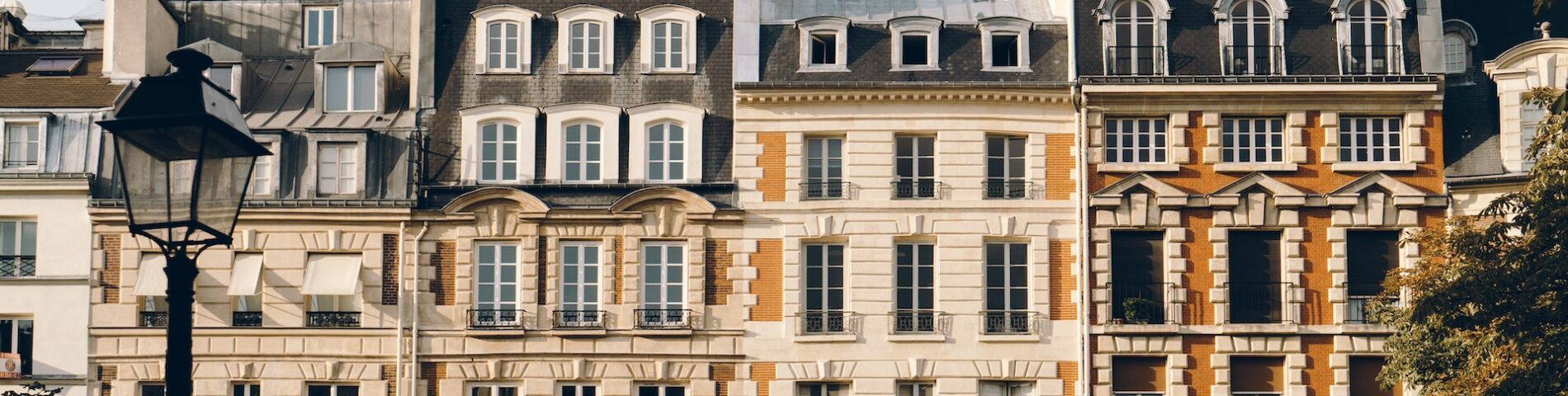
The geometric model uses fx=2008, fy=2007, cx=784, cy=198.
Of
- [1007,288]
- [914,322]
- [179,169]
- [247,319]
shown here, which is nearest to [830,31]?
[914,322]

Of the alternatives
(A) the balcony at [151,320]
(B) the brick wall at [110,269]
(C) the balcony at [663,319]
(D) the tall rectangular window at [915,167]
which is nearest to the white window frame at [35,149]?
(B) the brick wall at [110,269]

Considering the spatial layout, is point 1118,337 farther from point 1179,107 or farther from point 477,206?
point 477,206

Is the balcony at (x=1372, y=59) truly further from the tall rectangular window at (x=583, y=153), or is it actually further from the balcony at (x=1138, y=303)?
the tall rectangular window at (x=583, y=153)

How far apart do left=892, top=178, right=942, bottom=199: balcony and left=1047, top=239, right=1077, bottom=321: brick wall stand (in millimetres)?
2287

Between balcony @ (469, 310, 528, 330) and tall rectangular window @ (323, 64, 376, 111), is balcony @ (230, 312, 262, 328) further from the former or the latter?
tall rectangular window @ (323, 64, 376, 111)

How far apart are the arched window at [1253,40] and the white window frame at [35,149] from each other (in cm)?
2077

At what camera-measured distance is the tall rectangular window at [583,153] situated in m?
35.1

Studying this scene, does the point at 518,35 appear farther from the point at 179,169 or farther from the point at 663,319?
the point at 179,169

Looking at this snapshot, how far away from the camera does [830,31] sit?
35.3m

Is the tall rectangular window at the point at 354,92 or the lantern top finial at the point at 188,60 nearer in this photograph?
the lantern top finial at the point at 188,60

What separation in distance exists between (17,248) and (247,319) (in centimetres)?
422

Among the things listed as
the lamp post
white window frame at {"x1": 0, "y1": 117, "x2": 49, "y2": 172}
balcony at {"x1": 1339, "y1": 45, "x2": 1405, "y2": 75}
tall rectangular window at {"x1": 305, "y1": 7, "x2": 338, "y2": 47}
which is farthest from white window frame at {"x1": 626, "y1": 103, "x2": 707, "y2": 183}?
the lamp post

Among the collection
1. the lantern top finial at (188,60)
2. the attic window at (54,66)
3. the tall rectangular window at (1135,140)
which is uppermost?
the attic window at (54,66)

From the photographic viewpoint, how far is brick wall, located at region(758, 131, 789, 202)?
3478cm
